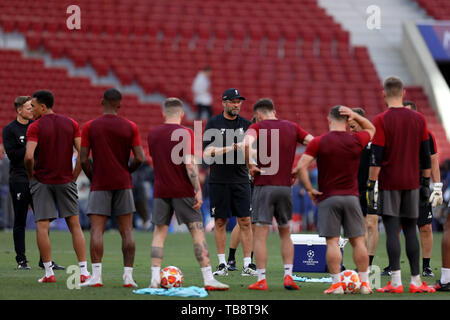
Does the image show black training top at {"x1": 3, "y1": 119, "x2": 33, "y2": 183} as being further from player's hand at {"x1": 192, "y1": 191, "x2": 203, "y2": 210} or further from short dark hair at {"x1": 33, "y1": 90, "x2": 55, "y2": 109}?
player's hand at {"x1": 192, "y1": 191, "x2": 203, "y2": 210}

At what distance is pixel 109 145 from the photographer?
8477mm

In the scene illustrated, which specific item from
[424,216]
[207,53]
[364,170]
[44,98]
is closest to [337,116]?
[364,170]

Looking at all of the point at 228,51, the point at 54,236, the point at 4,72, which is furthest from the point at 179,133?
the point at 228,51

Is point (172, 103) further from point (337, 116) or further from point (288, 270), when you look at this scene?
point (288, 270)

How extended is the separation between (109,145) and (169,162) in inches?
27.9

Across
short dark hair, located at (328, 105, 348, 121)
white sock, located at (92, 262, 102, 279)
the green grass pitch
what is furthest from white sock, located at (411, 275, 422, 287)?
white sock, located at (92, 262, 102, 279)

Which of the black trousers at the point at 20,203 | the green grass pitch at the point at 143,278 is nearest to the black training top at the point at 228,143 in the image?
the green grass pitch at the point at 143,278

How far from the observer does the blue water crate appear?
10586mm

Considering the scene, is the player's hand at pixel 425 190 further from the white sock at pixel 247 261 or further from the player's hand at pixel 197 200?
the white sock at pixel 247 261

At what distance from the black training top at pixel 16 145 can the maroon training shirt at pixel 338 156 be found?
15.0 feet
